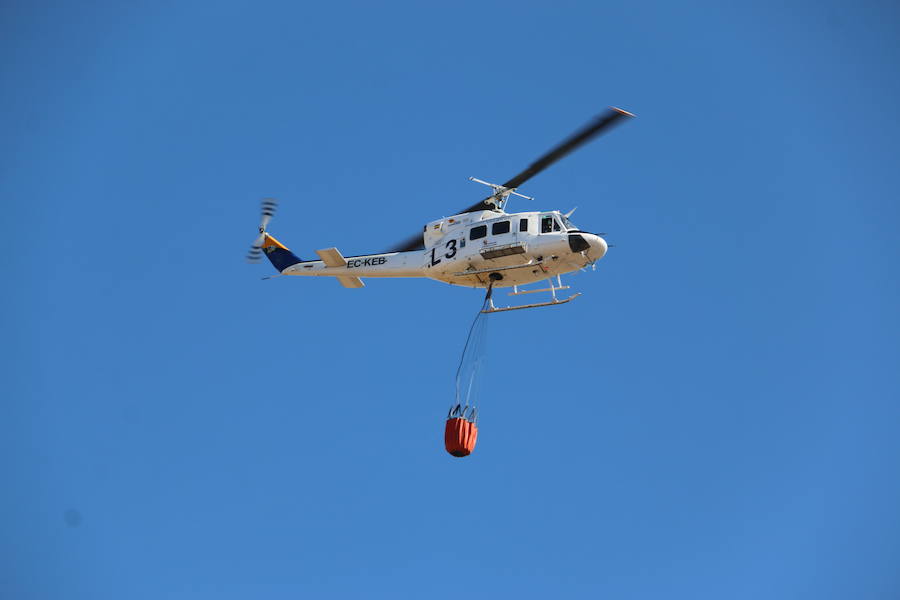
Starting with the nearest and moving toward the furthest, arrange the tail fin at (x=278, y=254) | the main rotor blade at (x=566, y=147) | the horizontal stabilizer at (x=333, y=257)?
the main rotor blade at (x=566, y=147) < the horizontal stabilizer at (x=333, y=257) < the tail fin at (x=278, y=254)

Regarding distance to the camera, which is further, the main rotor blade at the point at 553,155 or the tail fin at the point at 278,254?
the tail fin at the point at 278,254

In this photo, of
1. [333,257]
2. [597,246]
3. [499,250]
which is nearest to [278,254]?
[333,257]

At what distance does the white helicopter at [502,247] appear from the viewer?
22.5 metres

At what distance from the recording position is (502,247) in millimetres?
23031

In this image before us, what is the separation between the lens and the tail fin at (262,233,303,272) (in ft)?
90.7

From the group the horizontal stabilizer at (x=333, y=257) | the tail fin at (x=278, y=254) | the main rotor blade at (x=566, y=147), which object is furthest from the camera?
the tail fin at (x=278, y=254)

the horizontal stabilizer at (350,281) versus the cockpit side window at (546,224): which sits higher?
the horizontal stabilizer at (350,281)

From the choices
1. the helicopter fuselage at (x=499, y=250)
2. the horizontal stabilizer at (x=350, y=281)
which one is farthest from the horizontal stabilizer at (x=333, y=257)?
the helicopter fuselage at (x=499, y=250)

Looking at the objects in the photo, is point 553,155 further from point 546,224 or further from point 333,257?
point 333,257

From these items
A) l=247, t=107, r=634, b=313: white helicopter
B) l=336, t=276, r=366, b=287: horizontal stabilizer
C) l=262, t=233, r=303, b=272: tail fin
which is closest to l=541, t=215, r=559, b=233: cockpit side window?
l=247, t=107, r=634, b=313: white helicopter

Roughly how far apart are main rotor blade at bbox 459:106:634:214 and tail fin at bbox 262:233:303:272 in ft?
18.4

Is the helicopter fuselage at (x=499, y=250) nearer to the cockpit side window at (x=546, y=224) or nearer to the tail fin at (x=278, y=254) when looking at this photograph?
the cockpit side window at (x=546, y=224)

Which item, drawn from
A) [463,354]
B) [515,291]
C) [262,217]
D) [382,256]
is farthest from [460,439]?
[262,217]

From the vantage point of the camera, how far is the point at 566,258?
22.8m
